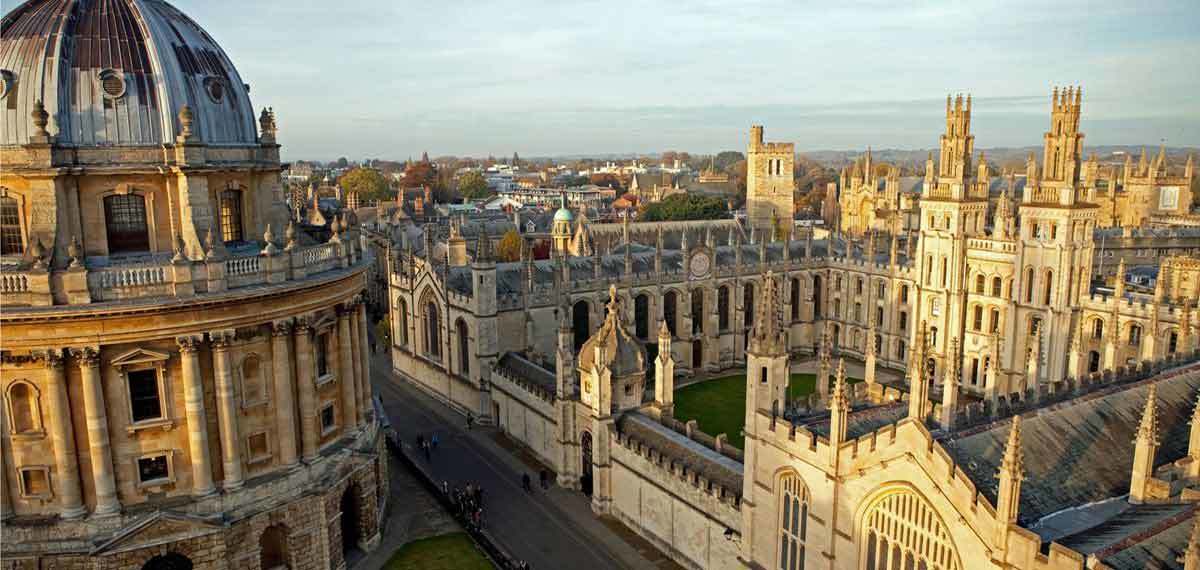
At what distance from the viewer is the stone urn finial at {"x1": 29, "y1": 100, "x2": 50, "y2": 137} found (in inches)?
965

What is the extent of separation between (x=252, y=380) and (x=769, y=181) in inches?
2778

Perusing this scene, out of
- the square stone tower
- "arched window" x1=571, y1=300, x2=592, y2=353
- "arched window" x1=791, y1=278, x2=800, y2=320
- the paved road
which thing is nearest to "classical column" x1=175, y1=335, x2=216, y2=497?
the paved road

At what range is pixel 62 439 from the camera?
2442cm

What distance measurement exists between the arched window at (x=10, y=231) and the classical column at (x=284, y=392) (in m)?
8.54

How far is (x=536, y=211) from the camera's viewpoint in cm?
11650

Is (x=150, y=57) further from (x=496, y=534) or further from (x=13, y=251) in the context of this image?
(x=496, y=534)

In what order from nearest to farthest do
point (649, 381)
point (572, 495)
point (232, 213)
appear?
1. point (232, 213)
2. point (572, 495)
3. point (649, 381)

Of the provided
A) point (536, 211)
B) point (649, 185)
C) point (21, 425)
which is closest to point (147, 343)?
point (21, 425)

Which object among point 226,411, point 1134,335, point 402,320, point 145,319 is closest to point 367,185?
point 402,320

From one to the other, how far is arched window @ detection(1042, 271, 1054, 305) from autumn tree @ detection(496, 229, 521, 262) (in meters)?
47.1

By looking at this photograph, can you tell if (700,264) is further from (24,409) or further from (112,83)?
(24,409)

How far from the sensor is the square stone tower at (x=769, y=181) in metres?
87.8

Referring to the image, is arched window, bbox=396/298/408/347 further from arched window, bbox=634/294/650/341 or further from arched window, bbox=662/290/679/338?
arched window, bbox=662/290/679/338

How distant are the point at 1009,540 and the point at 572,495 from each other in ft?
72.1
